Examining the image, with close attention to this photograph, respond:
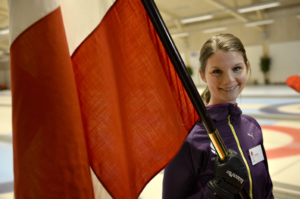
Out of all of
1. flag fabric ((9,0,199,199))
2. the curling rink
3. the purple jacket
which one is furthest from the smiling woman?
the curling rink

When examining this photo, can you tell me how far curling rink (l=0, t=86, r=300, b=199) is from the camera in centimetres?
392

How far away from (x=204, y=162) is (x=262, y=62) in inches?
792

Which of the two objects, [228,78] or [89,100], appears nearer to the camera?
[89,100]

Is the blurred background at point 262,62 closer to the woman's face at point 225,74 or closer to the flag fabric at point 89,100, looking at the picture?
the woman's face at point 225,74

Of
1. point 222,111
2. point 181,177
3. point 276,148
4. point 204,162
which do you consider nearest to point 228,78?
point 222,111

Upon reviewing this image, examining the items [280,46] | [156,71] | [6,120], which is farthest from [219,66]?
[280,46]

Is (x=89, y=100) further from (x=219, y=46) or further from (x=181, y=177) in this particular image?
(x=219, y=46)

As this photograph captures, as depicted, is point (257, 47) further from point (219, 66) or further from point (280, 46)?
point (219, 66)

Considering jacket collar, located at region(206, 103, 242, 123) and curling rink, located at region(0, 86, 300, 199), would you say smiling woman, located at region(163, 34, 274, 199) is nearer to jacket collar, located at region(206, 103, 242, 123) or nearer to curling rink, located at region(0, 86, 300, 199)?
jacket collar, located at region(206, 103, 242, 123)

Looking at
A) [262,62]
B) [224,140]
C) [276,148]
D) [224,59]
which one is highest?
[262,62]

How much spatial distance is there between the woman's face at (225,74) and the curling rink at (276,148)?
2.34 ft

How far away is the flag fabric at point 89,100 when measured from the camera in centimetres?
97

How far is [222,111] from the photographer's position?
4.94ft

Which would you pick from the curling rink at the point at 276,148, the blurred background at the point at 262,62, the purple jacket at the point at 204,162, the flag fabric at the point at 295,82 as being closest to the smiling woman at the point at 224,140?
the purple jacket at the point at 204,162
